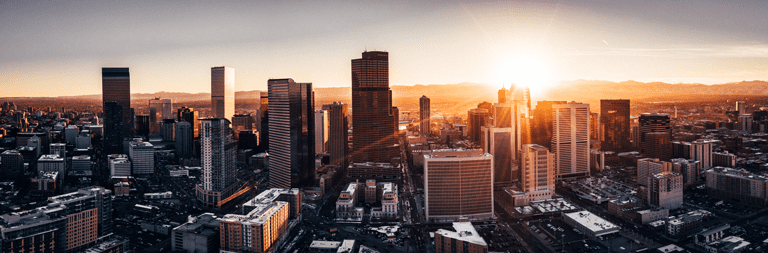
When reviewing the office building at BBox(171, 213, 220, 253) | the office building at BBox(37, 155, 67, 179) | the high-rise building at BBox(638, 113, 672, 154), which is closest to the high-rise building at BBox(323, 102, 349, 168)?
the office building at BBox(171, 213, 220, 253)

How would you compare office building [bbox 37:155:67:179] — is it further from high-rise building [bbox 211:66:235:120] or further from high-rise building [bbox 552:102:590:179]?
high-rise building [bbox 552:102:590:179]

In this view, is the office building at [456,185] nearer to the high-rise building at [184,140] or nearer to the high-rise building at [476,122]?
the high-rise building at [476,122]

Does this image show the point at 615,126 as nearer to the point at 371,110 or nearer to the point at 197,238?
the point at 371,110

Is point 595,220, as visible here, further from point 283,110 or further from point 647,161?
point 283,110

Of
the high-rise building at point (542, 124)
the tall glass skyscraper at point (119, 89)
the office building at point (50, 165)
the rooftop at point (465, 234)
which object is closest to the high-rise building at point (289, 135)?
the rooftop at point (465, 234)

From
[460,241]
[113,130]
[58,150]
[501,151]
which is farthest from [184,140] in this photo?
[460,241]

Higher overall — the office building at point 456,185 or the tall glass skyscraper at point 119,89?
A: the tall glass skyscraper at point 119,89
